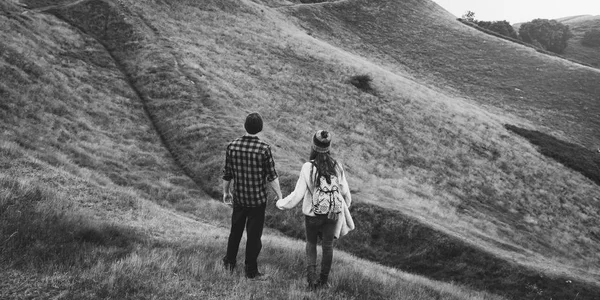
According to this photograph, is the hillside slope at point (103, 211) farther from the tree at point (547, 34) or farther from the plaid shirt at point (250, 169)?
the tree at point (547, 34)

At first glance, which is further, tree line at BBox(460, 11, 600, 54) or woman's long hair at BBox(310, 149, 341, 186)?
tree line at BBox(460, 11, 600, 54)

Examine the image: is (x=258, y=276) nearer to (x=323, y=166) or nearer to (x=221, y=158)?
(x=323, y=166)

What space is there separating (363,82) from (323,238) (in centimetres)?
3170

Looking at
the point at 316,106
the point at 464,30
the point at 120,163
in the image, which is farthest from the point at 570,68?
the point at 120,163

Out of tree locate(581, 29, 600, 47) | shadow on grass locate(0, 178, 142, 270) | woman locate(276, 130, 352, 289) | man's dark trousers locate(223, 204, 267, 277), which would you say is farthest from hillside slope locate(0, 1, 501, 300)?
tree locate(581, 29, 600, 47)

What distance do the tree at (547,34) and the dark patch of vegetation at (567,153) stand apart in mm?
48572

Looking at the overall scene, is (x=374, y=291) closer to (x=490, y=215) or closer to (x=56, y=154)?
(x=56, y=154)

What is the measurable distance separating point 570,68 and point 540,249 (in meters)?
47.6

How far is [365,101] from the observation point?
1328 inches

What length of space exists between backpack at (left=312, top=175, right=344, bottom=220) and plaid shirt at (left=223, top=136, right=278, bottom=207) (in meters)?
0.83

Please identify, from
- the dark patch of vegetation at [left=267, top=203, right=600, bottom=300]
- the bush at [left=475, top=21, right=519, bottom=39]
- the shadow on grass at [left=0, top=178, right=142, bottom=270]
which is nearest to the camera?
the shadow on grass at [left=0, top=178, right=142, bottom=270]

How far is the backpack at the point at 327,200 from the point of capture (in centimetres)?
634

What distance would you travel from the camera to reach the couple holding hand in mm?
6434

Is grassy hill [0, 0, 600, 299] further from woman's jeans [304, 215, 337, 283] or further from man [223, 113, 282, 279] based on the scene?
man [223, 113, 282, 279]
